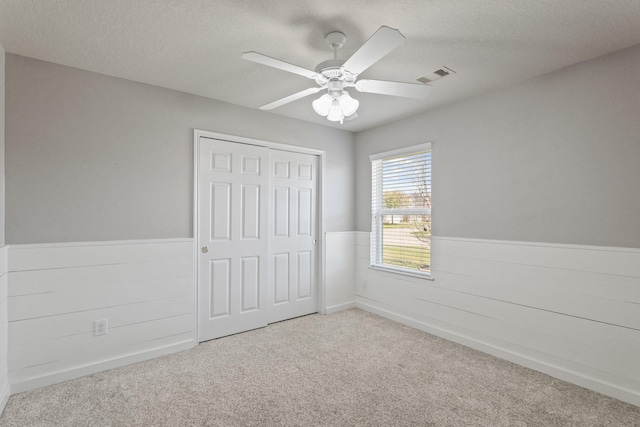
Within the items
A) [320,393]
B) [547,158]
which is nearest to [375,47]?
[547,158]

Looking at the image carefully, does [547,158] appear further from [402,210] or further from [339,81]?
[339,81]

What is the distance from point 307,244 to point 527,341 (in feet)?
7.86

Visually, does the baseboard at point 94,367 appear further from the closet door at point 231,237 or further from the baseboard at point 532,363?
the baseboard at point 532,363

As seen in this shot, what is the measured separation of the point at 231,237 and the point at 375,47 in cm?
241

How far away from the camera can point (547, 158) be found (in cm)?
258

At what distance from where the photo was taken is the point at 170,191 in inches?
115

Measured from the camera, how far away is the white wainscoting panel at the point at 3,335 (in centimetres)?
210

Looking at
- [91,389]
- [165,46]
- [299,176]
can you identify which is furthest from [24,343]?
[299,176]

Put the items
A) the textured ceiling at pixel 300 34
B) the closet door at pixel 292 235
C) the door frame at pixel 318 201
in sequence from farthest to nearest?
the closet door at pixel 292 235
the door frame at pixel 318 201
the textured ceiling at pixel 300 34

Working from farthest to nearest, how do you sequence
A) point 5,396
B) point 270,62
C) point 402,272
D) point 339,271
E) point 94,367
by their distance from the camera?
point 339,271
point 402,272
point 94,367
point 5,396
point 270,62

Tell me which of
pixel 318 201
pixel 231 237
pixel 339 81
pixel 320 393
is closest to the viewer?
pixel 339 81

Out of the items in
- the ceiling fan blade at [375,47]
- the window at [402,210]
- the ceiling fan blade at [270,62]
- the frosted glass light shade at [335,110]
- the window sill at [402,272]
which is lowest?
the window sill at [402,272]

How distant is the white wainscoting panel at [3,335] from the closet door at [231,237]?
1341 millimetres

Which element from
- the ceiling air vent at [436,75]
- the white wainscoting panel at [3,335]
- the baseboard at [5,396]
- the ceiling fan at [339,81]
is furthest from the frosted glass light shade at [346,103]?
the baseboard at [5,396]
